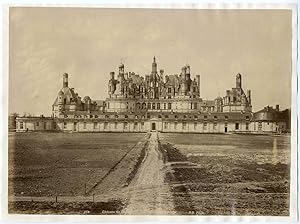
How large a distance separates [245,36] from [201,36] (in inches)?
5.2

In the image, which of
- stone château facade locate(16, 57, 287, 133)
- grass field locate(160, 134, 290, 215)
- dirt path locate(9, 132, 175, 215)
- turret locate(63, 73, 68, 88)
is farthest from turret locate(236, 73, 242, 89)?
turret locate(63, 73, 68, 88)

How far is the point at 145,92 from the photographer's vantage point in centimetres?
175

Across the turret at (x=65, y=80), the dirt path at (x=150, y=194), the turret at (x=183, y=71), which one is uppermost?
the turret at (x=183, y=71)

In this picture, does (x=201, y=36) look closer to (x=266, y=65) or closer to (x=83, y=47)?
(x=266, y=65)

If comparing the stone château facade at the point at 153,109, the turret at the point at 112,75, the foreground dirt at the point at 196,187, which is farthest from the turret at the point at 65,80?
the foreground dirt at the point at 196,187

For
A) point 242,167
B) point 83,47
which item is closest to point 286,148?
point 242,167

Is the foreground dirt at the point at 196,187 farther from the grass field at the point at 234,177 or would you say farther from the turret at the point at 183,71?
the turret at the point at 183,71

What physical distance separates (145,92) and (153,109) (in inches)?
2.3

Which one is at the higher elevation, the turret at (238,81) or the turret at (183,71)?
the turret at (183,71)

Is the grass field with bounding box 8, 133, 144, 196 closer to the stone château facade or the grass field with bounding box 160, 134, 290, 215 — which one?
the stone château facade

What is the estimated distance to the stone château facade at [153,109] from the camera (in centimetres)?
172

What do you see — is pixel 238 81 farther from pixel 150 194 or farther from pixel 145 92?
pixel 150 194

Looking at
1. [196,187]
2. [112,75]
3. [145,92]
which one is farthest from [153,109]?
[196,187]

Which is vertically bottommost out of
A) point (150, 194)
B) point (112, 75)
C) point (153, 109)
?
point (150, 194)
